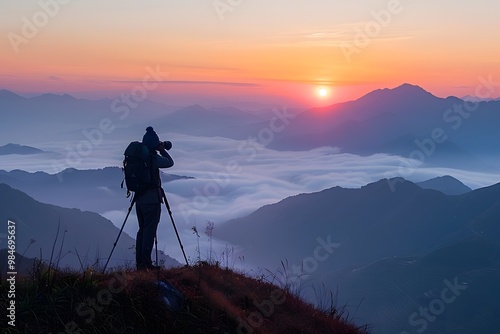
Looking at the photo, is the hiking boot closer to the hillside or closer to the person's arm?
the hillside

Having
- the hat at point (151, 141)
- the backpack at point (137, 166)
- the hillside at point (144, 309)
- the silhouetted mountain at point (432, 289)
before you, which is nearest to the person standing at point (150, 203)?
the hat at point (151, 141)

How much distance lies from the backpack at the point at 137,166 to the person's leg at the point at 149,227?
18.4 inches

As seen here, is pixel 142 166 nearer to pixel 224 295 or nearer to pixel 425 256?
pixel 224 295

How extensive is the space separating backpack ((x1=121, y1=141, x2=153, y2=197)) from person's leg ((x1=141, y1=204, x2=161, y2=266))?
0.47 metres

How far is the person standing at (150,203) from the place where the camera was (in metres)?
9.88

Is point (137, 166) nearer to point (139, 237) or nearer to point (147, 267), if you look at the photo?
point (139, 237)

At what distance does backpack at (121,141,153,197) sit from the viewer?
955cm

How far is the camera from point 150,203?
9977mm

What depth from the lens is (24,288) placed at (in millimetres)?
7051

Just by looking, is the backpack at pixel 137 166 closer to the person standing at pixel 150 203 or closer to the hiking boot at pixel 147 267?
the person standing at pixel 150 203

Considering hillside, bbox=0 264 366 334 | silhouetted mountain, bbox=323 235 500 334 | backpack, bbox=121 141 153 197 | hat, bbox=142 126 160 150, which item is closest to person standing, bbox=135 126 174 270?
hat, bbox=142 126 160 150

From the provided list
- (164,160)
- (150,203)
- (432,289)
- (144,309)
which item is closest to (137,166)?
(164,160)

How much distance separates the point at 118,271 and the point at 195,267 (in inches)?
68.1

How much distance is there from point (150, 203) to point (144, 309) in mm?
3102
